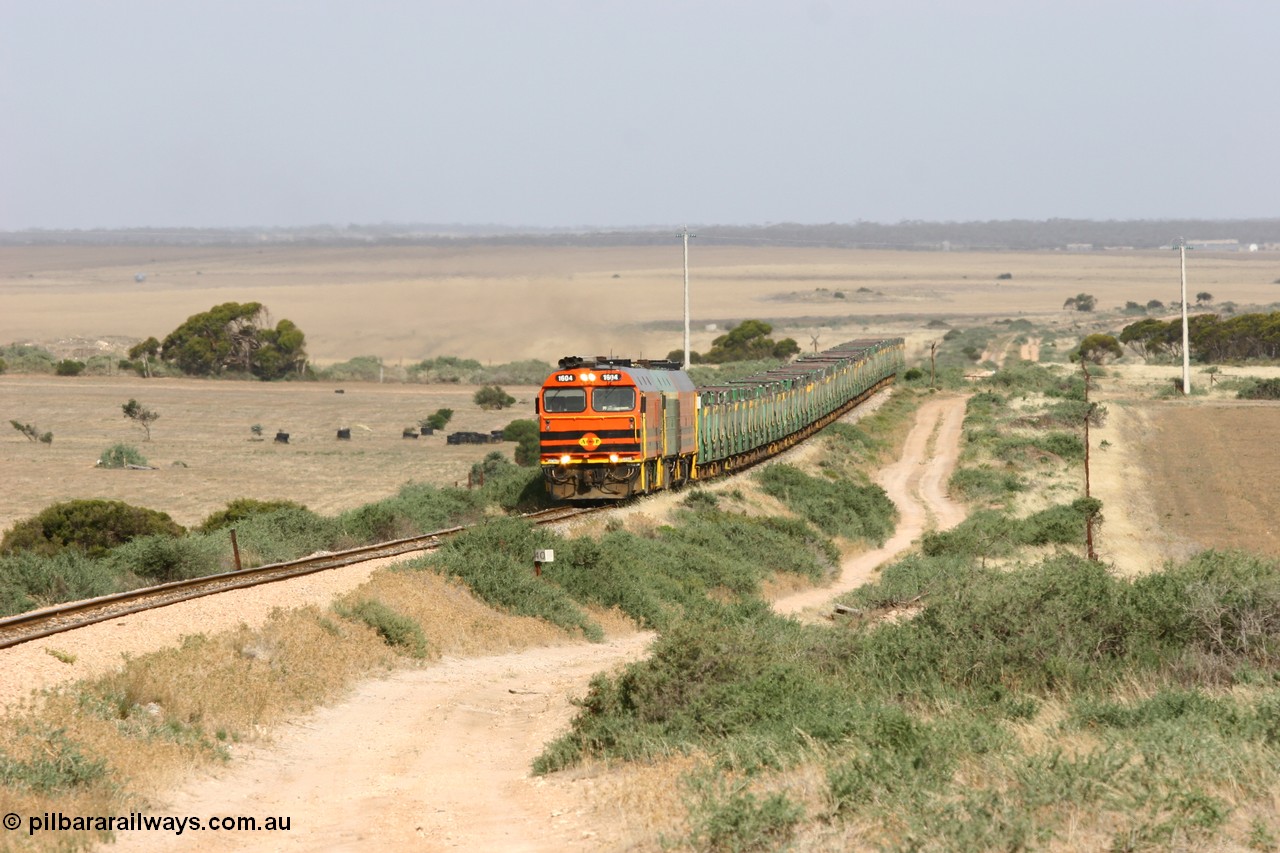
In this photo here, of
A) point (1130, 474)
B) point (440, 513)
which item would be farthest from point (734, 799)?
point (1130, 474)

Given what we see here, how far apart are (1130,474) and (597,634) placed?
137 feet

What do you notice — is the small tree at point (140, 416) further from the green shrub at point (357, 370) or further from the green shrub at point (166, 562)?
the green shrub at point (166, 562)

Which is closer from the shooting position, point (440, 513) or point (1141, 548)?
point (440, 513)

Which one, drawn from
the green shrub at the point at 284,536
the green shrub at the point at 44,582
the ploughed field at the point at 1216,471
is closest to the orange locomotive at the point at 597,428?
the green shrub at the point at 284,536

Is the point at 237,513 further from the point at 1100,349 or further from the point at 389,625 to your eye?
the point at 1100,349

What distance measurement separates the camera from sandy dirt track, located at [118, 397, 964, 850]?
1357 centimetres

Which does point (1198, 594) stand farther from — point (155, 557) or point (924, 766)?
point (155, 557)

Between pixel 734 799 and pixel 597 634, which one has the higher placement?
pixel 734 799

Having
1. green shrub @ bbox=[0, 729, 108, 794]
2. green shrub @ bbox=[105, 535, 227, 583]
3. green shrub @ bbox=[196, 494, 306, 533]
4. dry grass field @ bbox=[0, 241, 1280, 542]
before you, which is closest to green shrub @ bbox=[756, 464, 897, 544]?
dry grass field @ bbox=[0, 241, 1280, 542]

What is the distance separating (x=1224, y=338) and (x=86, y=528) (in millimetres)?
109951

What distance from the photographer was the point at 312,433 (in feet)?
267

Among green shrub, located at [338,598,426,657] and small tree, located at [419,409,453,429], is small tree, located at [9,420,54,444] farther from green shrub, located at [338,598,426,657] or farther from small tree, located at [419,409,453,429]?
green shrub, located at [338,598,426,657]

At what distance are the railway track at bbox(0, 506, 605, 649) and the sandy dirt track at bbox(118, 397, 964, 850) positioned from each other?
12.3 ft

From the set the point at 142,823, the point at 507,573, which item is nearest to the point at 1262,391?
the point at 507,573
